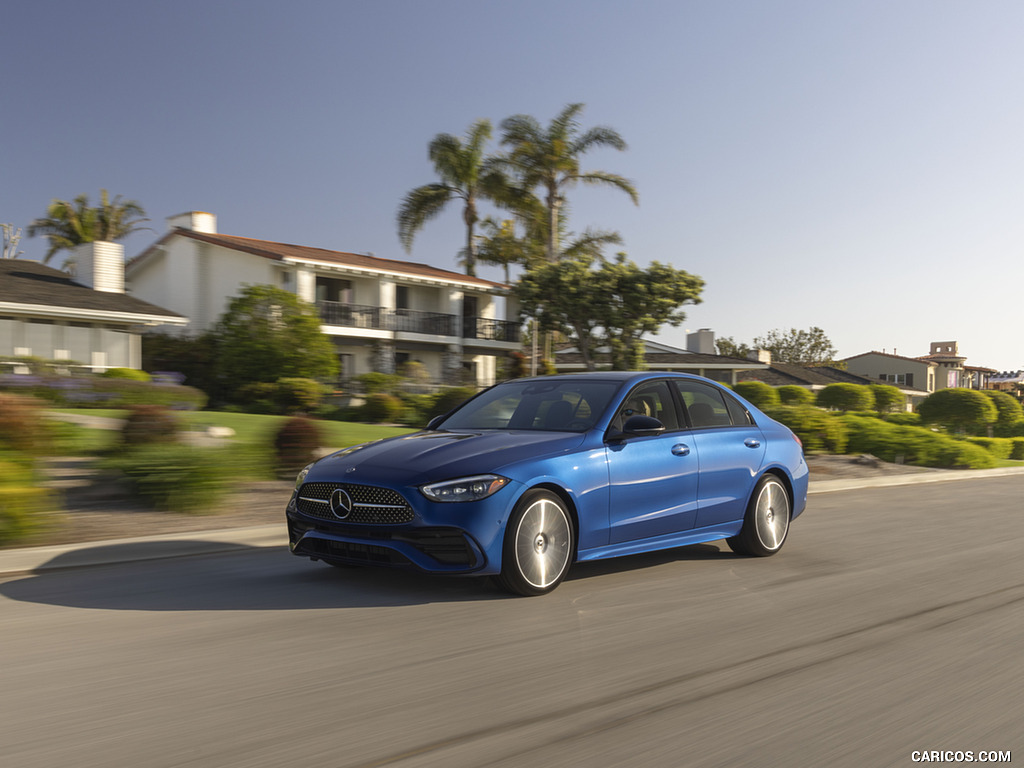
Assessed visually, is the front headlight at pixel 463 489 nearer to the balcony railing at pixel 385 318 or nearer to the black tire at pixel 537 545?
the black tire at pixel 537 545

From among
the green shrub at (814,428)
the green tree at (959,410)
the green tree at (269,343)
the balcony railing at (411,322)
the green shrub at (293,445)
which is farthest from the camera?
the balcony railing at (411,322)

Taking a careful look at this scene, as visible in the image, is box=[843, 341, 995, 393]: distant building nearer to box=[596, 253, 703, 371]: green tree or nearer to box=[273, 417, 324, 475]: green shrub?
box=[596, 253, 703, 371]: green tree

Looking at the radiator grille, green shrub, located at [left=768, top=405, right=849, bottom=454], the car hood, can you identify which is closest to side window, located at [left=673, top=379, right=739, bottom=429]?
the car hood

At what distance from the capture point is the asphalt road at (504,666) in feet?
12.1

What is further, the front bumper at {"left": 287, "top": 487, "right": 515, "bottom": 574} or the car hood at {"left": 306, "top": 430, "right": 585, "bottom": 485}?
the car hood at {"left": 306, "top": 430, "right": 585, "bottom": 485}

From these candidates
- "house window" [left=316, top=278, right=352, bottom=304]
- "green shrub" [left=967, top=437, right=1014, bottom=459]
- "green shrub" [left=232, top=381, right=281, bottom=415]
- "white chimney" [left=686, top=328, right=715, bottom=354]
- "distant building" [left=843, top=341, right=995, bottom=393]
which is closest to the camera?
"green shrub" [left=967, top=437, right=1014, bottom=459]

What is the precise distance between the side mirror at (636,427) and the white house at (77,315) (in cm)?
2333

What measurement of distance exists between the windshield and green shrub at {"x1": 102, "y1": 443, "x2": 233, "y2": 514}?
103 inches

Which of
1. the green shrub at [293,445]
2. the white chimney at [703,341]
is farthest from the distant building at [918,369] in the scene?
the green shrub at [293,445]

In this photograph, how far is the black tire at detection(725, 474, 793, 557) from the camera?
308 inches

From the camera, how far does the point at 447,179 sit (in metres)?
44.5

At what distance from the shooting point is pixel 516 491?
19.4 ft

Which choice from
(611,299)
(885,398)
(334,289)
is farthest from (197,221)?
(885,398)

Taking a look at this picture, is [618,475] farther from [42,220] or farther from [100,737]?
[42,220]
